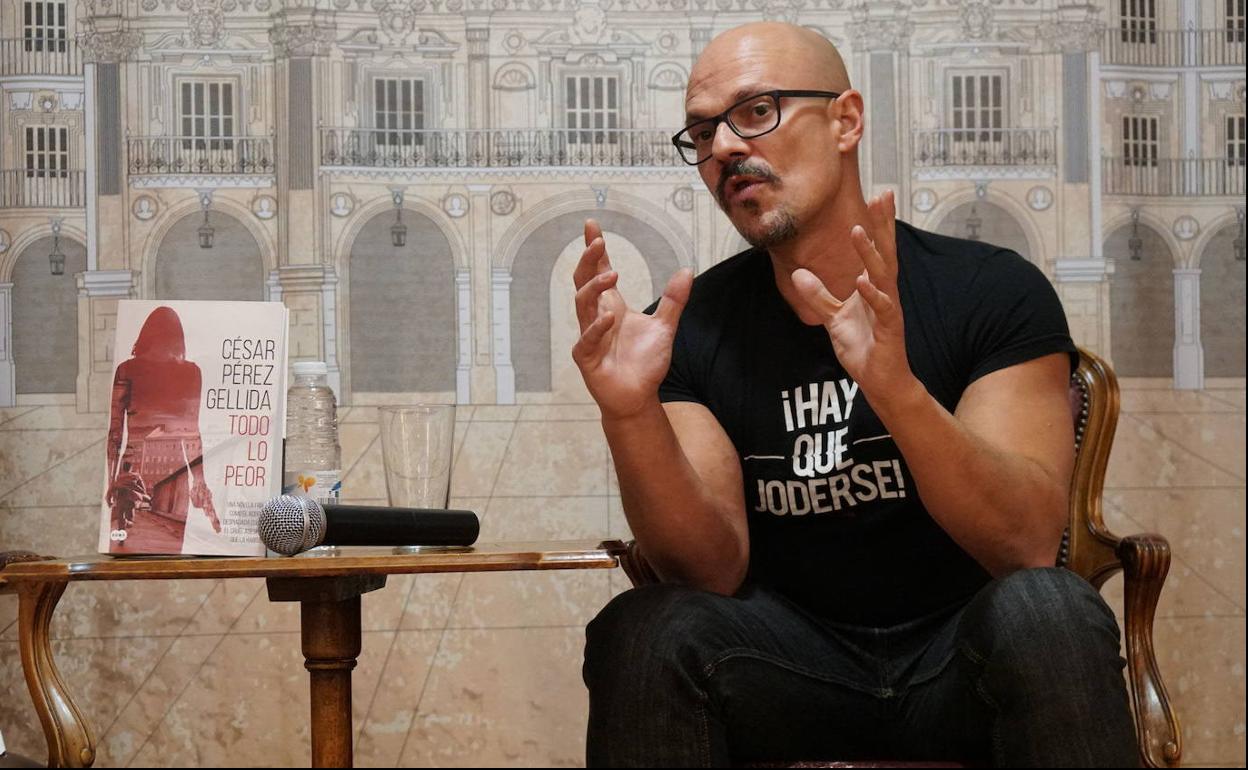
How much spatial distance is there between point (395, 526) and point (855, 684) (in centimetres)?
57

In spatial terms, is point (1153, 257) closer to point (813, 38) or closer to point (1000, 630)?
point (813, 38)

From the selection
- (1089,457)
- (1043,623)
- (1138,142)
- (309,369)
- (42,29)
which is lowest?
(1043,623)

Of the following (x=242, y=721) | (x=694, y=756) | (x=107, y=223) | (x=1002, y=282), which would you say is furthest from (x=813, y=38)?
(x=242, y=721)

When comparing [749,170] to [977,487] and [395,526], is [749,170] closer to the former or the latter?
[977,487]

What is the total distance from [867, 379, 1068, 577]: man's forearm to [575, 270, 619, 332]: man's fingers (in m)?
0.31

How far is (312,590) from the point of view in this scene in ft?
4.56

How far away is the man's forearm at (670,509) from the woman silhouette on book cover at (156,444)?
50cm

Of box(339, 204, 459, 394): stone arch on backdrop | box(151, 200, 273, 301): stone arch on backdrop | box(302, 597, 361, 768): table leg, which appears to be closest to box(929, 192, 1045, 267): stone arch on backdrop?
box(339, 204, 459, 394): stone arch on backdrop

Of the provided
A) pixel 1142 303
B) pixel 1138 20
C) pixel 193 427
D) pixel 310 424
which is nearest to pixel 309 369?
pixel 310 424

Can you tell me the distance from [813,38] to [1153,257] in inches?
41.7

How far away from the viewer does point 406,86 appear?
7.38 feet

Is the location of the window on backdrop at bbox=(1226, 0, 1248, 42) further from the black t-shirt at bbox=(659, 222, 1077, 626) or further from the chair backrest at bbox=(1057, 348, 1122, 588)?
the black t-shirt at bbox=(659, 222, 1077, 626)

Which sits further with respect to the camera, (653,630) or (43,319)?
(43,319)

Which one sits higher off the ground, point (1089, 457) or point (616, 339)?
point (616, 339)
